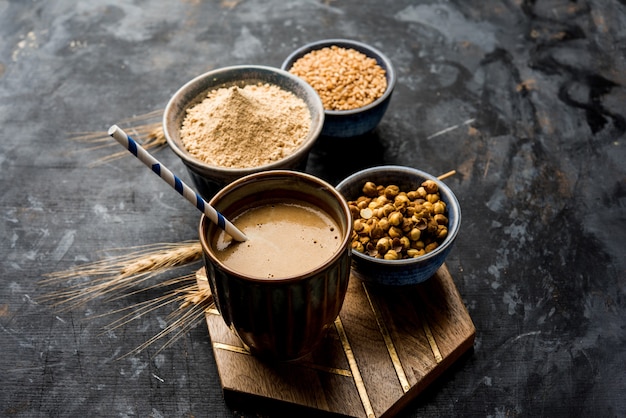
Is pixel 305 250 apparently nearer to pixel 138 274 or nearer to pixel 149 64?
pixel 138 274

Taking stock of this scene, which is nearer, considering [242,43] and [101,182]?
[101,182]

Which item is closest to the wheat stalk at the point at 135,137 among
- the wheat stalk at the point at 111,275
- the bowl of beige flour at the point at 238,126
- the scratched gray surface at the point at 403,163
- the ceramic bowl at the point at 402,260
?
the scratched gray surface at the point at 403,163

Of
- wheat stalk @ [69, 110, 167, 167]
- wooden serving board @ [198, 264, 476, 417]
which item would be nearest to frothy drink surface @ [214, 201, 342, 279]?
wooden serving board @ [198, 264, 476, 417]

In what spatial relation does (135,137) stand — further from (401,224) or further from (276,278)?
(276,278)

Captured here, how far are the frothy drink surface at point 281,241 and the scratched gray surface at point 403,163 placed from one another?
45 cm

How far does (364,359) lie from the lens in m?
1.61

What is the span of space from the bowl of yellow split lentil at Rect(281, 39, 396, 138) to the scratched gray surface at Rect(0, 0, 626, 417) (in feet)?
0.51

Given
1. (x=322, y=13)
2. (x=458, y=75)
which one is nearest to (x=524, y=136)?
(x=458, y=75)

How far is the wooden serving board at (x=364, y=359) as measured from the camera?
155 cm

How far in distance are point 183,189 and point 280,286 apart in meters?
0.31

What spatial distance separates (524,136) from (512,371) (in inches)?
38.7

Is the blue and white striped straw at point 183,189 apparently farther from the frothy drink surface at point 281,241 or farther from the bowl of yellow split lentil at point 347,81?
the bowl of yellow split lentil at point 347,81

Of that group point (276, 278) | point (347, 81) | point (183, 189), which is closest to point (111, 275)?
point (183, 189)

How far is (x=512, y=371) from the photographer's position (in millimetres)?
1697
